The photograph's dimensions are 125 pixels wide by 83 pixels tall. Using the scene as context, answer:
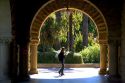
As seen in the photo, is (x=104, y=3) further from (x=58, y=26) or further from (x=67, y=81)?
(x=58, y=26)

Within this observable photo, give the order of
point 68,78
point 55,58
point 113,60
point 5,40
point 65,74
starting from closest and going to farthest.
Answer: point 5,40 → point 113,60 → point 68,78 → point 65,74 → point 55,58

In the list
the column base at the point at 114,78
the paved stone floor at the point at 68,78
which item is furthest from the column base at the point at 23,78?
the column base at the point at 114,78

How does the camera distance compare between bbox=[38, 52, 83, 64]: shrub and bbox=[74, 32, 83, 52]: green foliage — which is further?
bbox=[74, 32, 83, 52]: green foliage

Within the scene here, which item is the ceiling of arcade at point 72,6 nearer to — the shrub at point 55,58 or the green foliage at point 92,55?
the shrub at point 55,58

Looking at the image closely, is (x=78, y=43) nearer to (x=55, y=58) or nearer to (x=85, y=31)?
(x=85, y=31)

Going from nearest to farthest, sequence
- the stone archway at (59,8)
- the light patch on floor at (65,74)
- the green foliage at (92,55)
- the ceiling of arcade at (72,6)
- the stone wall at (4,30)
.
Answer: the stone wall at (4,30) → the light patch on floor at (65,74) → the stone archway at (59,8) → the ceiling of arcade at (72,6) → the green foliage at (92,55)


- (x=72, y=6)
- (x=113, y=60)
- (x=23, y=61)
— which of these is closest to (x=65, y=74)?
(x=72, y=6)

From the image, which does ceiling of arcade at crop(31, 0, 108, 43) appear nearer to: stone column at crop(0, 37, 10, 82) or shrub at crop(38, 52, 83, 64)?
stone column at crop(0, 37, 10, 82)

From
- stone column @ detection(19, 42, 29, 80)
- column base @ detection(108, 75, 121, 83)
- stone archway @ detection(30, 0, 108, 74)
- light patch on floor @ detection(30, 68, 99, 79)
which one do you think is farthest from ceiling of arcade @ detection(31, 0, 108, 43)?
column base @ detection(108, 75, 121, 83)

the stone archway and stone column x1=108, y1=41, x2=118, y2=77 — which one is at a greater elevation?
the stone archway

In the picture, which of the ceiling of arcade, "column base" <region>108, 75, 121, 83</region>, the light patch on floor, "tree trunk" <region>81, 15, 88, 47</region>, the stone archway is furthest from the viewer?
"tree trunk" <region>81, 15, 88, 47</region>

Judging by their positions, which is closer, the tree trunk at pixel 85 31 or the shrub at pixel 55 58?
the shrub at pixel 55 58

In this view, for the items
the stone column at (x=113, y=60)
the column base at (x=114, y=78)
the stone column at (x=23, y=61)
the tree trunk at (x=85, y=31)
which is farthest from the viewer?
the tree trunk at (x=85, y=31)

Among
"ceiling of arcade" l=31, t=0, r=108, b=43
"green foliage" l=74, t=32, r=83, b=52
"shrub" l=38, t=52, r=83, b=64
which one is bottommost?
"shrub" l=38, t=52, r=83, b=64
